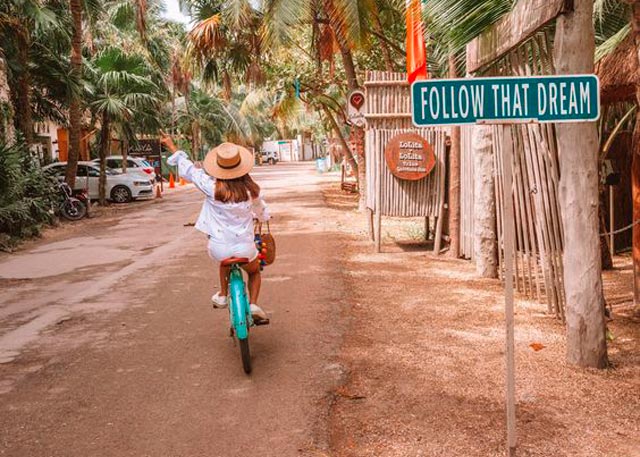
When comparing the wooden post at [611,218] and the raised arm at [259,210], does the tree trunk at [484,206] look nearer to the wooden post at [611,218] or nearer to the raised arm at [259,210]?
the wooden post at [611,218]

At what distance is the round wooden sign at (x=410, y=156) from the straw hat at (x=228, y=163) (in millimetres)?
5537

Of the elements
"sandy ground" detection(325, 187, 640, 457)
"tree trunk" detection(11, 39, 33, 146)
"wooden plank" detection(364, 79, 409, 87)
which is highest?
"tree trunk" detection(11, 39, 33, 146)

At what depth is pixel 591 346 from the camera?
5195 mm

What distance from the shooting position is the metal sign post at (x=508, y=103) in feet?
11.8

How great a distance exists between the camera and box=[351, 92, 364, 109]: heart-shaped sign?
14.4m

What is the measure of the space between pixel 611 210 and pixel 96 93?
55.8 feet

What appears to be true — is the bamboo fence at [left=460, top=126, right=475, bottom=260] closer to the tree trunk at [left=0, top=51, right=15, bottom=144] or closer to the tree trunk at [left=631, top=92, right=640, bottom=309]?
the tree trunk at [left=631, top=92, right=640, bottom=309]

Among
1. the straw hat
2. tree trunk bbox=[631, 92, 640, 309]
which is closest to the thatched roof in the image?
tree trunk bbox=[631, 92, 640, 309]

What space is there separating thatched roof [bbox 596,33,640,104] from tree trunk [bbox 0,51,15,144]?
1206 centimetres

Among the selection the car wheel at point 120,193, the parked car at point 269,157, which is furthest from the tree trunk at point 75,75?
the parked car at point 269,157

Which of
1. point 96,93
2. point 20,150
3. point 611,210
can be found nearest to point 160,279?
point 611,210

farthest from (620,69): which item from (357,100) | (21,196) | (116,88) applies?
(116,88)

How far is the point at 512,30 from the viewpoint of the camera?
6.08 meters

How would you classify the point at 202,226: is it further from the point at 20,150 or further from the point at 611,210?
the point at 20,150
